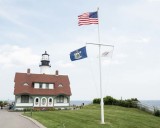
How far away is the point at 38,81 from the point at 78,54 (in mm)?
32437

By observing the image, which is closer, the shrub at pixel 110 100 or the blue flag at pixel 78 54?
the blue flag at pixel 78 54

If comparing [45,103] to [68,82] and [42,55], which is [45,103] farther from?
[42,55]

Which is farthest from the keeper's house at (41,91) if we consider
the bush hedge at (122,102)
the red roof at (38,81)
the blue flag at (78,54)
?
the blue flag at (78,54)

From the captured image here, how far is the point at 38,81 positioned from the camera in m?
51.1

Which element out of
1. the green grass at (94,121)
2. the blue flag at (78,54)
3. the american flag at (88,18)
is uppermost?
the american flag at (88,18)

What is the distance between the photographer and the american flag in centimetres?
2055

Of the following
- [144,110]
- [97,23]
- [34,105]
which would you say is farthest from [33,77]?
[97,23]

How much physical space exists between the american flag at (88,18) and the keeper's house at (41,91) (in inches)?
1231

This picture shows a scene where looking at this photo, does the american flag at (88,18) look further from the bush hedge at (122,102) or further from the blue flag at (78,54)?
the bush hedge at (122,102)

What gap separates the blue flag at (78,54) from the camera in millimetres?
19709

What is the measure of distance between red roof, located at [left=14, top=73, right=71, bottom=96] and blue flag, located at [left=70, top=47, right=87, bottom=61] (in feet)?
99.8

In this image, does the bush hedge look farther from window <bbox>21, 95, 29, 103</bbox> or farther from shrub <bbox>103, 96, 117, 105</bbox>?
window <bbox>21, 95, 29, 103</bbox>

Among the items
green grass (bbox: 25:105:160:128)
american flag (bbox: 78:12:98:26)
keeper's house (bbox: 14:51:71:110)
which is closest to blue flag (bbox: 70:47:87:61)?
american flag (bbox: 78:12:98:26)

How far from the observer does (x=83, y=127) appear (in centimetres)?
1794
